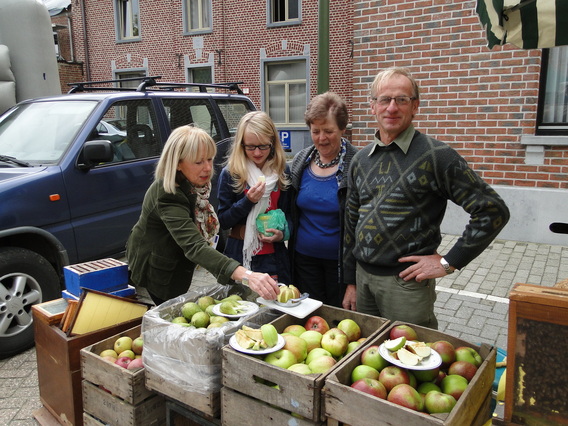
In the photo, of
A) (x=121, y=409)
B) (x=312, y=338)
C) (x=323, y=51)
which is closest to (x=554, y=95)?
(x=323, y=51)

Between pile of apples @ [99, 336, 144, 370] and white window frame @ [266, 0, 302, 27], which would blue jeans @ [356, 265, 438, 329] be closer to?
pile of apples @ [99, 336, 144, 370]

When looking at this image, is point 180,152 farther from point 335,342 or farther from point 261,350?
point 335,342

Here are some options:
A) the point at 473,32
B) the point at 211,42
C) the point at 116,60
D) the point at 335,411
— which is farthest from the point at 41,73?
the point at 116,60

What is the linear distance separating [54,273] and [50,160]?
1044 millimetres

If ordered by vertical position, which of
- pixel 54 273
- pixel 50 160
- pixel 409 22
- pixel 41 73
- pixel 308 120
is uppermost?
pixel 409 22

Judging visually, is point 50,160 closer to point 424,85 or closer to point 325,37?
point 325,37

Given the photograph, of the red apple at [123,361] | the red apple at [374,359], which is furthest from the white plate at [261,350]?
the red apple at [123,361]

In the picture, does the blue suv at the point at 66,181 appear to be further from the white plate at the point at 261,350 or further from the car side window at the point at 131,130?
the white plate at the point at 261,350

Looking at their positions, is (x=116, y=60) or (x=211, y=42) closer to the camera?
(x=211, y=42)

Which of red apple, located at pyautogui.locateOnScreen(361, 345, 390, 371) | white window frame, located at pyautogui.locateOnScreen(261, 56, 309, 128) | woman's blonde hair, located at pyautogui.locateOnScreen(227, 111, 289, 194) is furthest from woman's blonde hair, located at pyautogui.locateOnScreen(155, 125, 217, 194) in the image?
white window frame, located at pyautogui.locateOnScreen(261, 56, 309, 128)

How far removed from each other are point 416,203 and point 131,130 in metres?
3.73

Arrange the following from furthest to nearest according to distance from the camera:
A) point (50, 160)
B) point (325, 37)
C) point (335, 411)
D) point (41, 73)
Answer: point (41, 73) → point (325, 37) → point (50, 160) → point (335, 411)

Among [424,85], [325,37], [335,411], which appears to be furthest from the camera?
[424,85]

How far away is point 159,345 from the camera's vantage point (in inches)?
87.0
